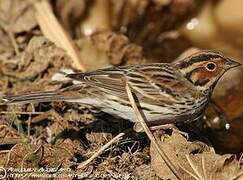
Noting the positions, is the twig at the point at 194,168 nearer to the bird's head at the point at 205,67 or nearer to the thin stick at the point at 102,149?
the thin stick at the point at 102,149

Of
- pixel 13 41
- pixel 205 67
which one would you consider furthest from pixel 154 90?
pixel 13 41

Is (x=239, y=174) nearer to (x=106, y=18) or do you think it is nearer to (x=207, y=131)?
(x=207, y=131)

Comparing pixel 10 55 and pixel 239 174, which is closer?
pixel 239 174

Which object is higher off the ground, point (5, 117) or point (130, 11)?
point (130, 11)

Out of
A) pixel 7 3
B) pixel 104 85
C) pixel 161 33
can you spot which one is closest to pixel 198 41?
pixel 161 33

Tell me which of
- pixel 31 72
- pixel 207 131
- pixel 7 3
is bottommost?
pixel 207 131

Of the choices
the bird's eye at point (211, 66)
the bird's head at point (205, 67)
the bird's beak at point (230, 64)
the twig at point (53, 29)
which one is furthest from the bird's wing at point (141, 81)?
the twig at point (53, 29)
